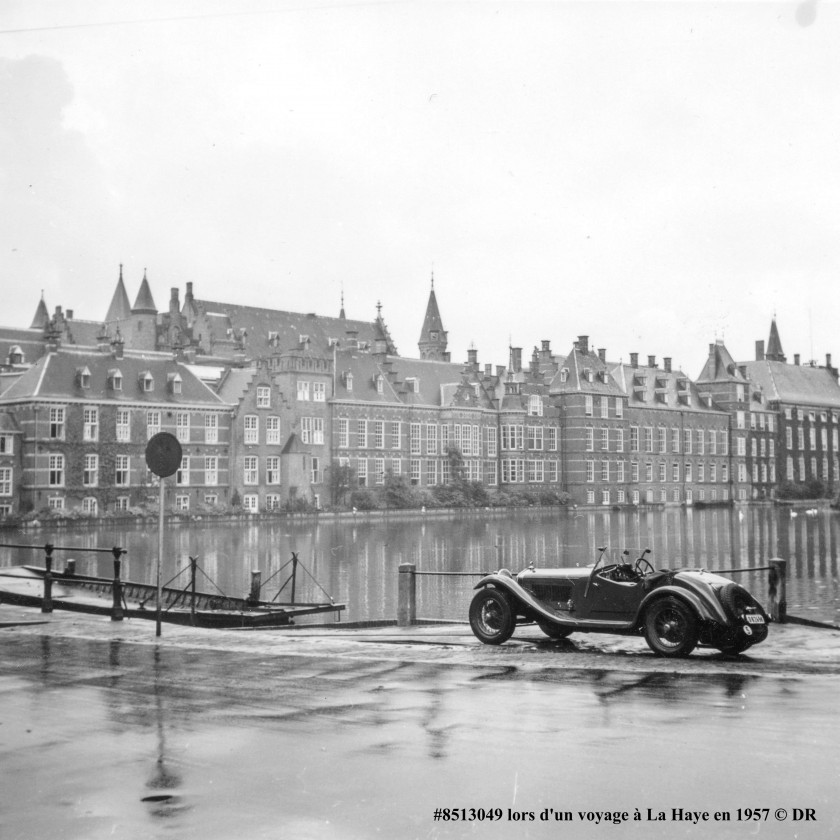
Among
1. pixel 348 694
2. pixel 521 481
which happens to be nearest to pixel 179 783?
pixel 348 694

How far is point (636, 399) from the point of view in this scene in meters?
117

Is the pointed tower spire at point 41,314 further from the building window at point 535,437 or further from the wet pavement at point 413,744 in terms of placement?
the wet pavement at point 413,744

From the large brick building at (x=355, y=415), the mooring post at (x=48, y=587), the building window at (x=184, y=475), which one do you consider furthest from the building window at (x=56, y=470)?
the mooring post at (x=48, y=587)

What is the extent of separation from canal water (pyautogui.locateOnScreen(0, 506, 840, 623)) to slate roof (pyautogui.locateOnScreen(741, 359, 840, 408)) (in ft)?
162

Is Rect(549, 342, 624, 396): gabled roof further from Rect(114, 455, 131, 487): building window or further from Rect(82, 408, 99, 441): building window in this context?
Rect(82, 408, 99, 441): building window

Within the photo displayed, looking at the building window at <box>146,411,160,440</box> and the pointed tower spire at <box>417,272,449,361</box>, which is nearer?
the building window at <box>146,411,160,440</box>

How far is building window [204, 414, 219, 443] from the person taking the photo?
3110 inches

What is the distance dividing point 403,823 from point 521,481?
321 ft

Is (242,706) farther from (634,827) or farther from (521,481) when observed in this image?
(521,481)

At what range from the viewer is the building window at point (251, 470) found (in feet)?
264

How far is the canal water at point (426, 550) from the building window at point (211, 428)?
28.4ft

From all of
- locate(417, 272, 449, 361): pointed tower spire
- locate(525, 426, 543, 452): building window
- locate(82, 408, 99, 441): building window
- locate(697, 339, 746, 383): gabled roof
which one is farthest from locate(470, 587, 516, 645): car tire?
locate(697, 339, 746, 383): gabled roof

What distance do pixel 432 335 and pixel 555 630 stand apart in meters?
113

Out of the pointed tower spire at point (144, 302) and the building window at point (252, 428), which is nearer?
the building window at point (252, 428)
